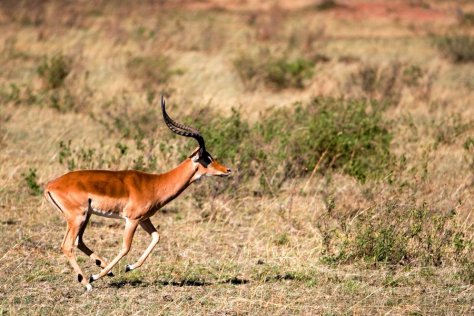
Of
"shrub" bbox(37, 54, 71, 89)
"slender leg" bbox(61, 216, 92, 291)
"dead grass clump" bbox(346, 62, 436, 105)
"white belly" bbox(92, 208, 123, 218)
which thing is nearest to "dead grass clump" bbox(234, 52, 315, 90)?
"dead grass clump" bbox(346, 62, 436, 105)

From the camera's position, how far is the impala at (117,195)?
7.19m

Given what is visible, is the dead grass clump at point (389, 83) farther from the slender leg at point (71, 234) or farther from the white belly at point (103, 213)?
the slender leg at point (71, 234)

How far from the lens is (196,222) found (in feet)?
32.5

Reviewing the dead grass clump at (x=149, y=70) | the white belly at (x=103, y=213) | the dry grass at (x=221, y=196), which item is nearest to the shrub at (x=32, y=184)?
the dry grass at (x=221, y=196)

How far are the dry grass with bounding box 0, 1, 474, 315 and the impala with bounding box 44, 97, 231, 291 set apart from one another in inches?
16.2

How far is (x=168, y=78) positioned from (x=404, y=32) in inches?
533

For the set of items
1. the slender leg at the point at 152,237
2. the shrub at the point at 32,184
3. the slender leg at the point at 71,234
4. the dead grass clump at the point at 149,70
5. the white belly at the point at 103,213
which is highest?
the white belly at the point at 103,213

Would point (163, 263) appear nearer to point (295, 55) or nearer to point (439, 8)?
point (295, 55)

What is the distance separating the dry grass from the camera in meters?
7.38

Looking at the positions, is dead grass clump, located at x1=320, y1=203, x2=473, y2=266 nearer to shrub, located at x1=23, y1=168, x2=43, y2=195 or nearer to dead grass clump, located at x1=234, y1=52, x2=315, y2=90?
shrub, located at x1=23, y1=168, x2=43, y2=195

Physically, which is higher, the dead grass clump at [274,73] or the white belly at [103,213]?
the white belly at [103,213]

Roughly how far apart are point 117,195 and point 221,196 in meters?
3.23

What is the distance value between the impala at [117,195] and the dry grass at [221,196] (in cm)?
41

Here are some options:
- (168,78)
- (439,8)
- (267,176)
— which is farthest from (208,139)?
(439,8)
